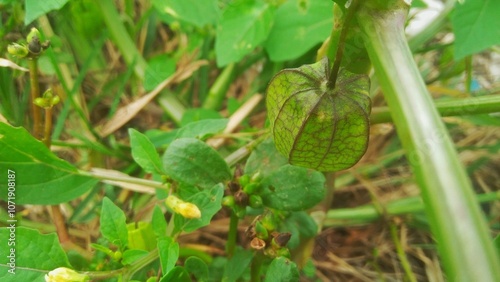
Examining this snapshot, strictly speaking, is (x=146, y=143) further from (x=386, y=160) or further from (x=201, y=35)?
(x=386, y=160)

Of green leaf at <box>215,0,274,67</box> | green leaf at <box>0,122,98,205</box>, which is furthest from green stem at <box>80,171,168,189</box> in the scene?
green leaf at <box>215,0,274,67</box>

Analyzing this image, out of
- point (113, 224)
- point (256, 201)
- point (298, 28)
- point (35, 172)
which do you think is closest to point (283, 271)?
point (256, 201)

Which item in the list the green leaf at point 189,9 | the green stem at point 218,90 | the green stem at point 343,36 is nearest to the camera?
the green stem at point 343,36

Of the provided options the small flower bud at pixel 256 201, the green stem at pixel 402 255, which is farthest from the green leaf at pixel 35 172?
the green stem at pixel 402 255

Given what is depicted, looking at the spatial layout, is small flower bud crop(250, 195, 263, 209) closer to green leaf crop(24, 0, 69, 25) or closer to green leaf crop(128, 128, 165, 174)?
green leaf crop(128, 128, 165, 174)

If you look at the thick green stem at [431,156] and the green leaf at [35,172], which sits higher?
the thick green stem at [431,156]

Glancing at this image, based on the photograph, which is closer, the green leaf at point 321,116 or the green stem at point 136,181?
the green leaf at point 321,116

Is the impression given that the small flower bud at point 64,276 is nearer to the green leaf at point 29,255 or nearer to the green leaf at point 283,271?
the green leaf at point 29,255

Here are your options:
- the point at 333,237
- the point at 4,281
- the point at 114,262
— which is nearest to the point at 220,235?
the point at 333,237
